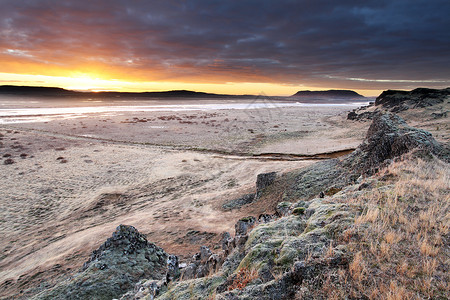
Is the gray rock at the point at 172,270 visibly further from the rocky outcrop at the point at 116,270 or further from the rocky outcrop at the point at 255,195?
the rocky outcrop at the point at 255,195

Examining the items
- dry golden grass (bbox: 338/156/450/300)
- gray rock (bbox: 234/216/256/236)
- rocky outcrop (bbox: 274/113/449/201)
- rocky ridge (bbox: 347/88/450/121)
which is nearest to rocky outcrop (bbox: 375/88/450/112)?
rocky ridge (bbox: 347/88/450/121)

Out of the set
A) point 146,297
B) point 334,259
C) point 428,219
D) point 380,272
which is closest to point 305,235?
point 334,259

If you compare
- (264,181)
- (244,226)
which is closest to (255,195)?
(264,181)

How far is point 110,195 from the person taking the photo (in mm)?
17453

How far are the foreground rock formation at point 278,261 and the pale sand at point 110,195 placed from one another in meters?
2.52

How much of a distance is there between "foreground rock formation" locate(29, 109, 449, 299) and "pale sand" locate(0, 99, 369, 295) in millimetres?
2524

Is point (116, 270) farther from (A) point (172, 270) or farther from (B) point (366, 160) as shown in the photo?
(B) point (366, 160)

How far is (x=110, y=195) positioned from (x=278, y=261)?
15948mm

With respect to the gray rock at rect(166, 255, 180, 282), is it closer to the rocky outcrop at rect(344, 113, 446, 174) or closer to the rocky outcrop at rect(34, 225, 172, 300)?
the rocky outcrop at rect(34, 225, 172, 300)

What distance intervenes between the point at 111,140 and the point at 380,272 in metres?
39.9

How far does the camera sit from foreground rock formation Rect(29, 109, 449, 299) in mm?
3814

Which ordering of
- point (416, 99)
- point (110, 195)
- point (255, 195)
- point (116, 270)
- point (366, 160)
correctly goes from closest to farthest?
point (116, 270) < point (366, 160) < point (255, 195) < point (110, 195) < point (416, 99)

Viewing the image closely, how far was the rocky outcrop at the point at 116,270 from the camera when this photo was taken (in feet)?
21.1

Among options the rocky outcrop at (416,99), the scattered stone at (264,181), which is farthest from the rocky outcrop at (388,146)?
the rocky outcrop at (416,99)
